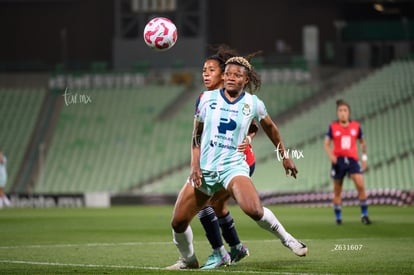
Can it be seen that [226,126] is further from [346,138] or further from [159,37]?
[346,138]

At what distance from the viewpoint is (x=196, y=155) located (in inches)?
449

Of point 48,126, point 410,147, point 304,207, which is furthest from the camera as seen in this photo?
point 48,126

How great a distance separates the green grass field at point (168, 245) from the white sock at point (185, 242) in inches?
16.4

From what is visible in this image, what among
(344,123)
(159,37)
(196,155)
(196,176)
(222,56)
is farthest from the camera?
(344,123)

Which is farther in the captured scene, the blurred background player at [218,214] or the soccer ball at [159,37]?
the soccer ball at [159,37]

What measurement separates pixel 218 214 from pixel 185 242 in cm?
104

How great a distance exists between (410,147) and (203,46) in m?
10.7

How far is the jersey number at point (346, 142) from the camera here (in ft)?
→ 65.3

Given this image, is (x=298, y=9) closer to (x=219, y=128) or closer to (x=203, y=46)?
(x=203, y=46)

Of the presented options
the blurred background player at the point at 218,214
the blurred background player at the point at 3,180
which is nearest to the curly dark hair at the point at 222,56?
the blurred background player at the point at 218,214

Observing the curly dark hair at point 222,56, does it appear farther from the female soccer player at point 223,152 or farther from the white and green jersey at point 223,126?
the white and green jersey at point 223,126

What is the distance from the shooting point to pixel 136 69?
39.7m

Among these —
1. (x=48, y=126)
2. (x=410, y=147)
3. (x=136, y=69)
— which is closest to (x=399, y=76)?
(x=410, y=147)

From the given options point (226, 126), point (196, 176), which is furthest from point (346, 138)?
point (196, 176)
